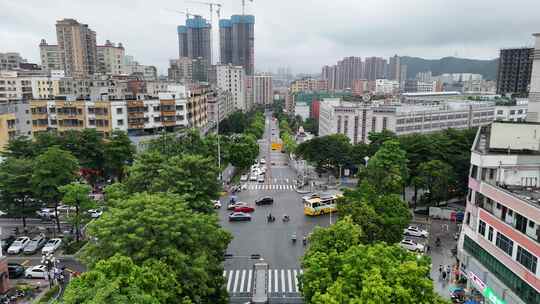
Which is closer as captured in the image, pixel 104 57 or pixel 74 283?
pixel 74 283

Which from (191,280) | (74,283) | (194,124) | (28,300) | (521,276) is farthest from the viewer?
(194,124)

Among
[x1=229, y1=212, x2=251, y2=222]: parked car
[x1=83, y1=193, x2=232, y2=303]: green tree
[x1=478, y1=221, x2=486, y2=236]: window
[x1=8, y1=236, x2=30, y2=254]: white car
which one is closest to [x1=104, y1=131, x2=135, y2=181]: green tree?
[x1=8, y1=236, x2=30, y2=254]: white car

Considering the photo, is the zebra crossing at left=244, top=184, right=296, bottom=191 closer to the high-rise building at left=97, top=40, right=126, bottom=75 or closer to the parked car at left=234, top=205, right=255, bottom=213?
the parked car at left=234, top=205, right=255, bottom=213

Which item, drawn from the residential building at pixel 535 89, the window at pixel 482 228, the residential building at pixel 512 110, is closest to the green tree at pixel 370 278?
the window at pixel 482 228

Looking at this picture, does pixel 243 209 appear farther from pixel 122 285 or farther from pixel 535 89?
pixel 535 89

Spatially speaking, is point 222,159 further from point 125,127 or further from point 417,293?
point 417,293

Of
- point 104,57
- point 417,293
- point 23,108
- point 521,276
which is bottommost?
point 521,276

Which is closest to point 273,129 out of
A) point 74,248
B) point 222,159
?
point 222,159
